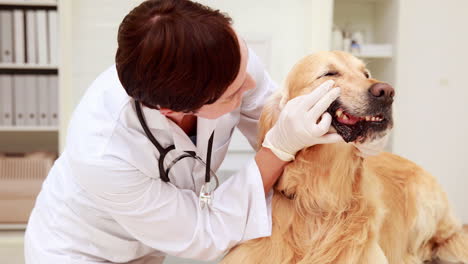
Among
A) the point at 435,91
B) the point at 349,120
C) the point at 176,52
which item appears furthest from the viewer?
the point at 435,91

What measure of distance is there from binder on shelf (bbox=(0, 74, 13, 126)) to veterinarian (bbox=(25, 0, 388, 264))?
1701 millimetres

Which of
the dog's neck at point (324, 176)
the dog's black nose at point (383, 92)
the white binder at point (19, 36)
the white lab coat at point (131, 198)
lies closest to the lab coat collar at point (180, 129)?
the white lab coat at point (131, 198)

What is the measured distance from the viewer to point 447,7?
3.40 meters

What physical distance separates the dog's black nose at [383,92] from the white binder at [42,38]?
248 cm

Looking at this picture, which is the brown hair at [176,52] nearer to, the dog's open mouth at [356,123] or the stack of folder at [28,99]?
the dog's open mouth at [356,123]

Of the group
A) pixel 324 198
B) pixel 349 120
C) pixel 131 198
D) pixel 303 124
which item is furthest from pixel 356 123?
pixel 131 198

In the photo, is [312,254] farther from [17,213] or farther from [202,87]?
[17,213]

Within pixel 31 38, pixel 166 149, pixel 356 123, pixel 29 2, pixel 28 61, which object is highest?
pixel 29 2

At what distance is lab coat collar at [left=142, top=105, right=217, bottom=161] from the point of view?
1224 mm

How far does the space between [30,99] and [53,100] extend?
5.4 inches

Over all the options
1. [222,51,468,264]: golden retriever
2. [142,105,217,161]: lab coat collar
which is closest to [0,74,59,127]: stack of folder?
[142,105,217,161]: lab coat collar

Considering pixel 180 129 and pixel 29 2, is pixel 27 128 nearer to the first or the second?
pixel 29 2

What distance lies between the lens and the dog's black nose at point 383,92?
3.32ft

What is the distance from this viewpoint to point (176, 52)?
0.99 m
